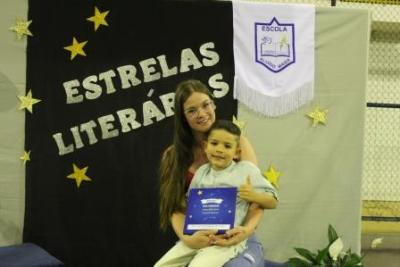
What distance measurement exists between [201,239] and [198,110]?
57cm

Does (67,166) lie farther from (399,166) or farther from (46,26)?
(399,166)

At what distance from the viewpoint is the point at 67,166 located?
3.27 metres

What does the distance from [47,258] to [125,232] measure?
25.3 inches

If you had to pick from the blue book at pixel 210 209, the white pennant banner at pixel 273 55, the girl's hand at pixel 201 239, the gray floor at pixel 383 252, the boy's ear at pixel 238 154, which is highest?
the white pennant banner at pixel 273 55

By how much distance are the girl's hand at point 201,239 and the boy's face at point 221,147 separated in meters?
0.30

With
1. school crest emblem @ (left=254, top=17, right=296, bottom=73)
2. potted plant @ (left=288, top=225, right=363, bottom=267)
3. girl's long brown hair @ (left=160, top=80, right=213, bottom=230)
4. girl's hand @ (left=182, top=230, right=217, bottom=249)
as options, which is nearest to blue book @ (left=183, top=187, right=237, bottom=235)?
girl's hand @ (left=182, top=230, right=217, bottom=249)

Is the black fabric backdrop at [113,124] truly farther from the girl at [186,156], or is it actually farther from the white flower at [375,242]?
the white flower at [375,242]

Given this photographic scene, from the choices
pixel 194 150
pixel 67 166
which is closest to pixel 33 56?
pixel 67 166

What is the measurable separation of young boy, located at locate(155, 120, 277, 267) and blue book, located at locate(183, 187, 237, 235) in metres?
0.05

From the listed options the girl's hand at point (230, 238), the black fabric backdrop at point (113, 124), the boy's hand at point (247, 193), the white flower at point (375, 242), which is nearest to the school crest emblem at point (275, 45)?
the black fabric backdrop at point (113, 124)

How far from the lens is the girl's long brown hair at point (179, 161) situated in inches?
88.4

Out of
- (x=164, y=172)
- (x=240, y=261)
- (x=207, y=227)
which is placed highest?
(x=164, y=172)

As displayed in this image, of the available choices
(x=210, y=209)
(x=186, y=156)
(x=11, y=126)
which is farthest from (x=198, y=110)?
(x=11, y=126)

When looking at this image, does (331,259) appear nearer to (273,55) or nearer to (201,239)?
(201,239)
